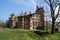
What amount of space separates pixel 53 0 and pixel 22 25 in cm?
1066

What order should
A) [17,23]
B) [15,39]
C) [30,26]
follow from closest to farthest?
[15,39]
[30,26]
[17,23]

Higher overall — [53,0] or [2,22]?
[53,0]

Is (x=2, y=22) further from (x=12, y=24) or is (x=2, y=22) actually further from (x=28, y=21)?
(x=28, y=21)

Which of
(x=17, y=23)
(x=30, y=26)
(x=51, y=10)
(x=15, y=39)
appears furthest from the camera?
(x=17, y=23)

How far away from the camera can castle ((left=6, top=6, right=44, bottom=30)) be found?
142 ft

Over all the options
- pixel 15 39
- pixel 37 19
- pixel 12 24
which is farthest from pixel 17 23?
pixel 15 39

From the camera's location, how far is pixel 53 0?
1490 inches

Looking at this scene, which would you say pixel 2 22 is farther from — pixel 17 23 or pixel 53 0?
pixel 53 0

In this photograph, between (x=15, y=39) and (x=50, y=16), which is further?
(x=50, y=16)

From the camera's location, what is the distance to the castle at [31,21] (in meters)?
43.2

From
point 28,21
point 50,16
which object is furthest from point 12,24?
point 50,16

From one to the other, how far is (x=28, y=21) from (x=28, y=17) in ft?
3.21

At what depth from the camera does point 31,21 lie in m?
43.0

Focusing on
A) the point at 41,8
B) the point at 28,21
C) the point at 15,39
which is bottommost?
the point at 15,39
